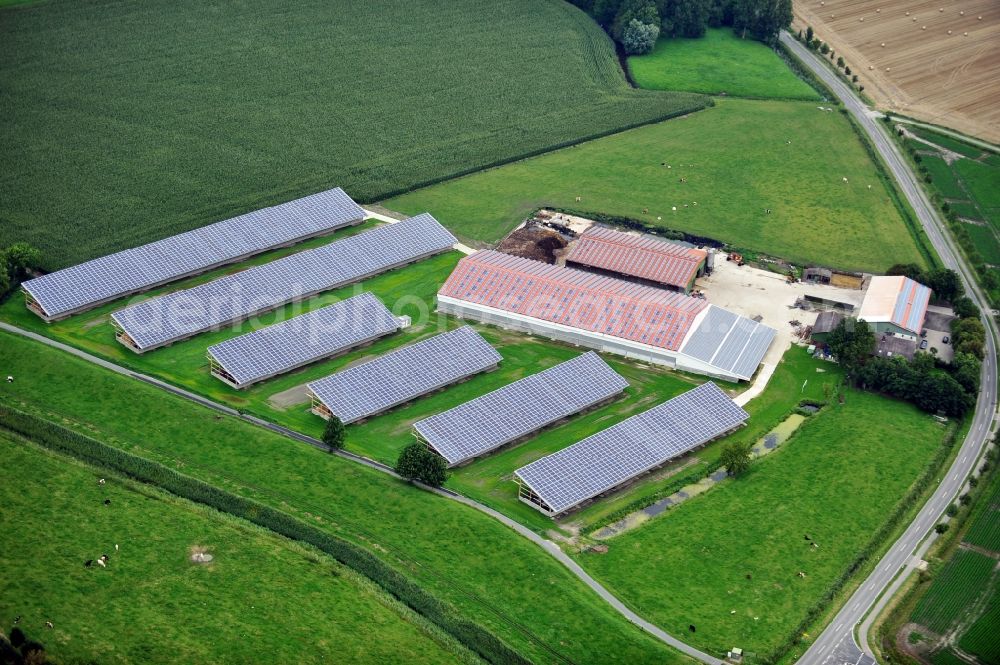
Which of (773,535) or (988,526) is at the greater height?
(988,526)

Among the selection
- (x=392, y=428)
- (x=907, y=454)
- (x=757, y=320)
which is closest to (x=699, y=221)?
(x=757, y=320)

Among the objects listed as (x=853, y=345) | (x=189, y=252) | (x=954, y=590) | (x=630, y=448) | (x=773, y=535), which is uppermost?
(x=853, y=345)

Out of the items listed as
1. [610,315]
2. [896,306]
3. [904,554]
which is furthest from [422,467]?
[896,306]

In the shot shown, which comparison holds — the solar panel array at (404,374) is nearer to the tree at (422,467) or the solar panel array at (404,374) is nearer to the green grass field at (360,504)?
the green grass field at (360,504)

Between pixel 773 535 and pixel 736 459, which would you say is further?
pixel 736 459

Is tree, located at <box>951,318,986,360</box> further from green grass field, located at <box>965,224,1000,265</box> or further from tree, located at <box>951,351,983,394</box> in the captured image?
green grass field, located at <box>965,224,1000,265</box>

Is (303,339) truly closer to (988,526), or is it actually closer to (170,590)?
(170,590)

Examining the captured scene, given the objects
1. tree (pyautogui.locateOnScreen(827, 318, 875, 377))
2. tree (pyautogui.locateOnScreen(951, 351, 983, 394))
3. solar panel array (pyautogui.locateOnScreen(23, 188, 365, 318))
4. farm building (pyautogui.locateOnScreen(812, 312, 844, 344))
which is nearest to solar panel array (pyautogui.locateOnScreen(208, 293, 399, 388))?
solar panel array (pyautogui.locateOnScreen(23, 188, 365, 318))

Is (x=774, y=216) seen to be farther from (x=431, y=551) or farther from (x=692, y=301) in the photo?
(x=431, y=551)
